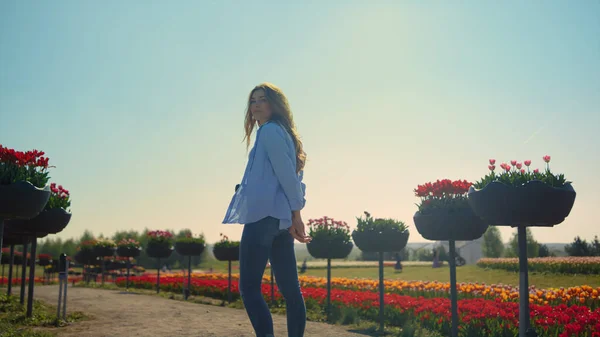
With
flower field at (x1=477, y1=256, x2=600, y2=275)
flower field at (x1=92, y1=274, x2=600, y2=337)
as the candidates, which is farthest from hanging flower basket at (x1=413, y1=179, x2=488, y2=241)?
flower field at (x1=477, y1=256, x2=600, y2=275)

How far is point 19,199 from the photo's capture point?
4.96 meters

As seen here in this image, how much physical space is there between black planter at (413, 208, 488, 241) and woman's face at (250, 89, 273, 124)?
3.02 m

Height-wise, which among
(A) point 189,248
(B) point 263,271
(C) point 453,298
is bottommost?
(C) point 453,298

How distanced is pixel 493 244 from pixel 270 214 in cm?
4024

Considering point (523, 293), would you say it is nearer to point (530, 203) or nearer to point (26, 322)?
point (530, 203)

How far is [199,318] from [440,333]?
4.33 metres

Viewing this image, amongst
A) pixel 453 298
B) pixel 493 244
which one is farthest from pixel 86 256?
pixel 493 244

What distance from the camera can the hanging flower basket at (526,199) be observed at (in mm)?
4078

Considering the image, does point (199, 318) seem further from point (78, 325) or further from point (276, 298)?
point (276, 298)

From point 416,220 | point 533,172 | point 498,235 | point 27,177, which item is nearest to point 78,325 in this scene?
point 27,177

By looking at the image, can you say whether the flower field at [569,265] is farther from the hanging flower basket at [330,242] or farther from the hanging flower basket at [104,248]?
the hanging flower basket at [104,248]

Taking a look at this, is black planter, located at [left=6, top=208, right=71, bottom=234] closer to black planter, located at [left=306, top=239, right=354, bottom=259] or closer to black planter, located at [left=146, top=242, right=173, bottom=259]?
black planter, located at [left=306, top=239, right=354, bottom=259]

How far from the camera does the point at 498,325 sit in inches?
257

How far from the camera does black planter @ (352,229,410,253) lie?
7992mm
